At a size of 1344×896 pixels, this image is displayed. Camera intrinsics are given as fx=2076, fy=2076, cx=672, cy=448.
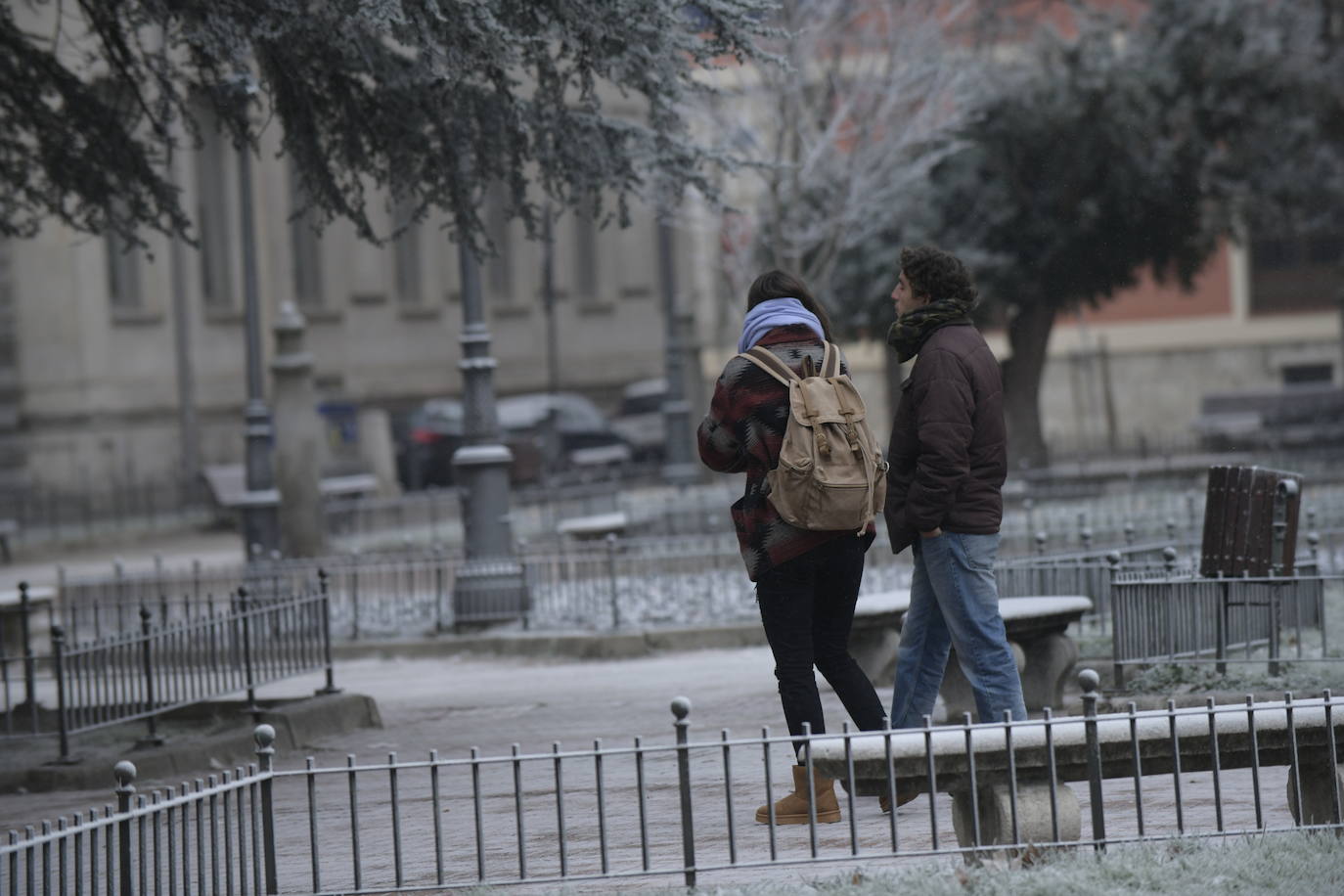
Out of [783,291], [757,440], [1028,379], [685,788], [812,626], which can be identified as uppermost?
[1028,379]

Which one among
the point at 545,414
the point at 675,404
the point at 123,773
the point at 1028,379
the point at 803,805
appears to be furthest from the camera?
the point at 545,414

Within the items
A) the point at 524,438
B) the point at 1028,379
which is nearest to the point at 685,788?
the point at 1028,379

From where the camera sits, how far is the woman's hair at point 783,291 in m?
7.46

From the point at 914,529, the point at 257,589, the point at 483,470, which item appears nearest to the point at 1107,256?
the point at 483,470

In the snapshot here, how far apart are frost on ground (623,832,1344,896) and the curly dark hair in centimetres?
221

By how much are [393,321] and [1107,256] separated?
1914cm

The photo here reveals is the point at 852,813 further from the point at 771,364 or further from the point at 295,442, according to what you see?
the point at 295,442

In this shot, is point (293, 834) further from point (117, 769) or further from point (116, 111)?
point (116, 111)

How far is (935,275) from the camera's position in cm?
755

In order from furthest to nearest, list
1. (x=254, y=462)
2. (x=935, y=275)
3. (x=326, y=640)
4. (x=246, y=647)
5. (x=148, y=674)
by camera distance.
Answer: (x=254, y=462), (x=326, y=640), (x=246, y=647), (x=148, y=674), (x=935, y=275)

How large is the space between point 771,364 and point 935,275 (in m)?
0.76

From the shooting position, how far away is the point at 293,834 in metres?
8.14

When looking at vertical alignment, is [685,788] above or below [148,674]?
below

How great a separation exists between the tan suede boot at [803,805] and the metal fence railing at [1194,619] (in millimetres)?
2879
